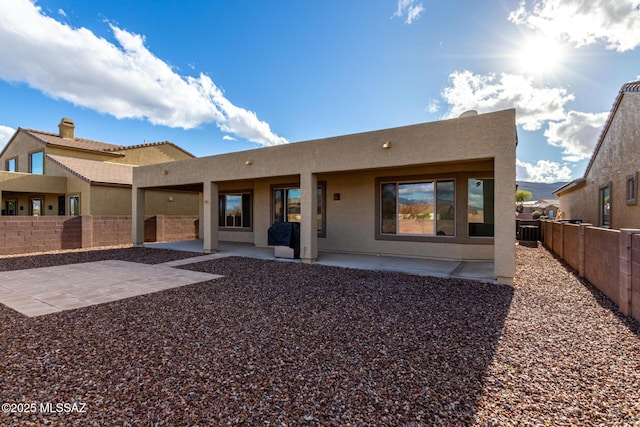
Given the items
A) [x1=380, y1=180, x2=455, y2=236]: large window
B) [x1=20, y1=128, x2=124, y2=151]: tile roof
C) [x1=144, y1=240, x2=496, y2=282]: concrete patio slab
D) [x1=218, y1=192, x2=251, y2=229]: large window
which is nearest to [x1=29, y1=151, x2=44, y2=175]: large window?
[x1=20, y1=128, x2=124, y2=151]: tile roof

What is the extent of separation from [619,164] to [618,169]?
0.22 meters

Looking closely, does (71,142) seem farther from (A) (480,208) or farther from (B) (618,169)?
(B) (618,169)

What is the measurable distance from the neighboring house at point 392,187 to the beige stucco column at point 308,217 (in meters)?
0.03

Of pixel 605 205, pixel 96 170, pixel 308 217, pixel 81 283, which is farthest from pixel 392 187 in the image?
pixel 96 170

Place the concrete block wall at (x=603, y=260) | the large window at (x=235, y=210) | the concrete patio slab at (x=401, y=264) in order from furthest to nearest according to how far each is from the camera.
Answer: the large window at (x=235, y=210) < the concrete patio slab at (x=401, y=264) < the concrete block wall at (x=603, y=260)

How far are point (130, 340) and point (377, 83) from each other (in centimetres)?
1247

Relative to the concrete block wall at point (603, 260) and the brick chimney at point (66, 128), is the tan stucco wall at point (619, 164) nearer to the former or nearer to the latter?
the concrete block wall at point (603, 260)

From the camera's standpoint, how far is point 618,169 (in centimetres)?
1274

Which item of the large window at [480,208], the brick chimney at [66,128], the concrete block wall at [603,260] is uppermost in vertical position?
the brick chimney at [66,128]

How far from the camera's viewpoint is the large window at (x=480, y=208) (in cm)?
950

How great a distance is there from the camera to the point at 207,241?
1210 cm

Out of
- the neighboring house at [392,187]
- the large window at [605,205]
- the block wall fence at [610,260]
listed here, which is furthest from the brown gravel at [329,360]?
the large window at [605,205]

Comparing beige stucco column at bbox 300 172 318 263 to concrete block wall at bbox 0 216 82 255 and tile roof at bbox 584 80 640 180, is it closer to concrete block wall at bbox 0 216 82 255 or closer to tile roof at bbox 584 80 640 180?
concrete block wall at bbox 0 216 82 255

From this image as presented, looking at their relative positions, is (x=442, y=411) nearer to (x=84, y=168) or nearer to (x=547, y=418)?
(x=547, y=418)
